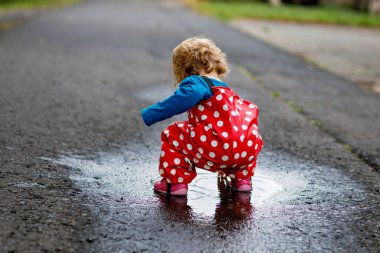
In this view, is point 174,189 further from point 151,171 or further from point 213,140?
point 151,171

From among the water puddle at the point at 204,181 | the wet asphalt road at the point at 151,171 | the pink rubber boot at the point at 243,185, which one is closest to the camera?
the wet asphalt road at the point at 151,171

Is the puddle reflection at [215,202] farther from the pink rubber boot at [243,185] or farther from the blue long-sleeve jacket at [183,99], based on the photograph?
the blue long-sleeve jacket at [183,99]

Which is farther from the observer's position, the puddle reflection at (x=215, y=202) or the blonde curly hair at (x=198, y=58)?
the blonde curly hair at (x=198, y=58)

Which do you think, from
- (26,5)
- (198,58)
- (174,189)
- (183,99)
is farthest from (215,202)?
(26,5)

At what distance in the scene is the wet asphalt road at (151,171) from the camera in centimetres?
310

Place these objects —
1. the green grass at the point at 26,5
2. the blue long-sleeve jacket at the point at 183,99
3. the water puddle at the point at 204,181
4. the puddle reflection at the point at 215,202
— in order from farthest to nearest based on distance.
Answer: the green grass at the point at 26,5 < the water puddle at the point at 204,181 < the blue long-sleeve jacket at the point at 183,99 < the puddle reflection at the point at 215,202

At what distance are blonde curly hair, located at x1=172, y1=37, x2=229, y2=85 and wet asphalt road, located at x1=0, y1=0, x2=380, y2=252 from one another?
80 centimetres

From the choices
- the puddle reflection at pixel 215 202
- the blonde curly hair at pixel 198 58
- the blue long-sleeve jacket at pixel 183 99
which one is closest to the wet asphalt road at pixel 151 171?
the puddle reflection at pixel 215 202

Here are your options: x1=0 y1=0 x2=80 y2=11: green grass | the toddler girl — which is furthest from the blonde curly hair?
x1=0 y1=0 x2=80 y2=11: green grass

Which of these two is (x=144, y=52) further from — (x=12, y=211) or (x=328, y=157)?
(x=12, y=211)

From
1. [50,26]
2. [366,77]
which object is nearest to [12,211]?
[366,77]

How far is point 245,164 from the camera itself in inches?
149

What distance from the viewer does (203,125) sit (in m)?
3.70

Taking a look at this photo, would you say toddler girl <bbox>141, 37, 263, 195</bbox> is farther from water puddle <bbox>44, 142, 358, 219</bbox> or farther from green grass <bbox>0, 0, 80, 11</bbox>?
green grass <bbox>0, 0, 80, 11</bbox>
